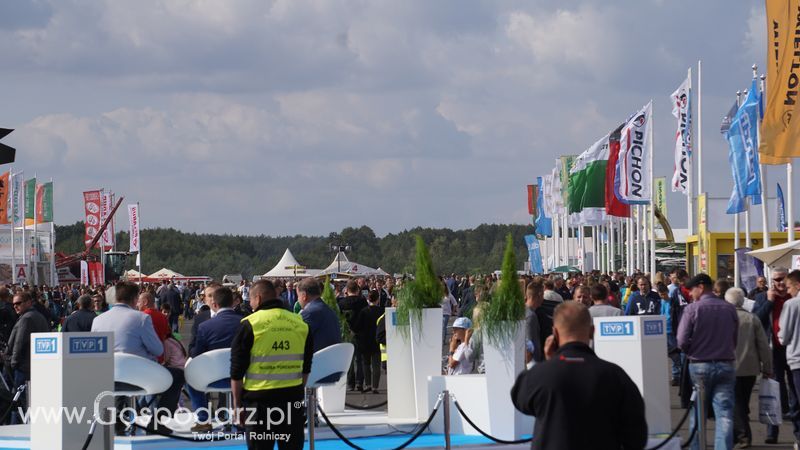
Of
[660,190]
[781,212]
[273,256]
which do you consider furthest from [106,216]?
[273,256]

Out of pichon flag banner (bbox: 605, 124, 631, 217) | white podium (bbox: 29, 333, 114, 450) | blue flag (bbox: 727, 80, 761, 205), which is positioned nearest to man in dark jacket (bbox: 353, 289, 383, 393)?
white podium (bbox: 29, 333, 114, 450)

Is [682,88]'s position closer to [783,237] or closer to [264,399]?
[783,237]

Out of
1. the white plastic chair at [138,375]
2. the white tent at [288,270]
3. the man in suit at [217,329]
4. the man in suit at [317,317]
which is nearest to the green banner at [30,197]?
the white tent at [288,270]

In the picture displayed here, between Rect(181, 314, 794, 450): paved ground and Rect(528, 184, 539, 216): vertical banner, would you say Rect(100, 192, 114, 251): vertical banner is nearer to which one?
Rect(528, 184, 539, 216): vertical banner

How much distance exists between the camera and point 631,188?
3488 centimetres

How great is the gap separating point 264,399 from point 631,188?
26846 mm

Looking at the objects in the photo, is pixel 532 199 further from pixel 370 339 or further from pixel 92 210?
pixel 370 339

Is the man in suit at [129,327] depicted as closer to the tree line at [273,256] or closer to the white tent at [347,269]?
the white tent at [347,269]

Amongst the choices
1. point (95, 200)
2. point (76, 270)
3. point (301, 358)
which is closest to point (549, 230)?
point (95, 200)

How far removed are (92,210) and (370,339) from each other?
167 ft

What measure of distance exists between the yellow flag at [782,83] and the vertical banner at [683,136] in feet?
42.5

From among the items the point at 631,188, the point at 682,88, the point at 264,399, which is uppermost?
the point at 682,88

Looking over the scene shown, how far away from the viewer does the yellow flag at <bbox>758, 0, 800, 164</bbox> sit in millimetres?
20688

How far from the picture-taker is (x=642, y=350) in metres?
11.9
